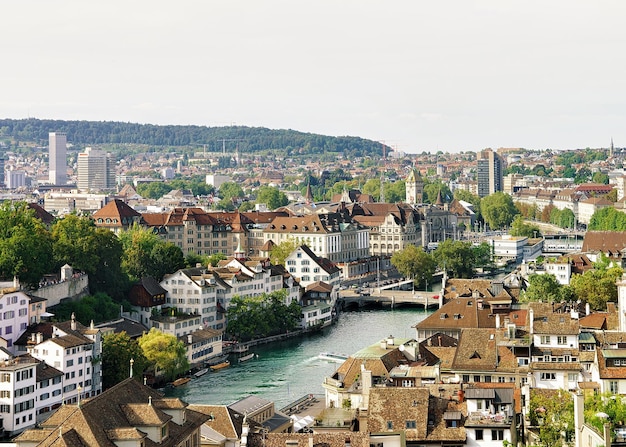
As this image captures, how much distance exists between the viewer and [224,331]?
65750mm

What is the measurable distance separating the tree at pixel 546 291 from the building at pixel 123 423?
31.1m

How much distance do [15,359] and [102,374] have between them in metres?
4.57

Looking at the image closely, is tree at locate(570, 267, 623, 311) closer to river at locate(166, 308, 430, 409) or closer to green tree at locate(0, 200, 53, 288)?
river at locate(166, 308, 430, 409)

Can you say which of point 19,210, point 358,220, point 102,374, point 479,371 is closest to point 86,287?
point 19,210

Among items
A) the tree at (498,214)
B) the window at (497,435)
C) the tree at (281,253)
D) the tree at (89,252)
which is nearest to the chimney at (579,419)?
the window at (497,435)

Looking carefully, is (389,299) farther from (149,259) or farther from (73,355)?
(73,355)

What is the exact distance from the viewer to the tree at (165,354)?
53.6 meters

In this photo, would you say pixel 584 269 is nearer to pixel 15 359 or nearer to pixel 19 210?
pixel 19 210

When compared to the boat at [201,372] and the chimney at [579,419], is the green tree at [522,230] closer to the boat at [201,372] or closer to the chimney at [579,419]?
the boat at [201,372]

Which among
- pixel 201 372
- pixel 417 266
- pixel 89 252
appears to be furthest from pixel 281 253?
pixel 201 372

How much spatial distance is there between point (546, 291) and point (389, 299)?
22.0m

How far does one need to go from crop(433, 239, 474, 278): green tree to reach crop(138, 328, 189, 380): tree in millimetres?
42451

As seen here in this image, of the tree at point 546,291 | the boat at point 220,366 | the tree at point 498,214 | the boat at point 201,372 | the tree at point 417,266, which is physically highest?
the tree at point 498,214

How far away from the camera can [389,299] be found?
8281 centimetres
